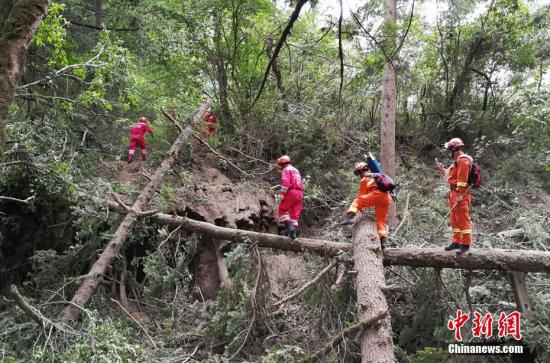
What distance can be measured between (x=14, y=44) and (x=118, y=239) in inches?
191

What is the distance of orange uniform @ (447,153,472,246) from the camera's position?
5.50m

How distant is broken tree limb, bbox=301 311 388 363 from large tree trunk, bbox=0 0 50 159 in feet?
13.1

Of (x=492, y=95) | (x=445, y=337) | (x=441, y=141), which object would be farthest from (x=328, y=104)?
(x=445, y=337)

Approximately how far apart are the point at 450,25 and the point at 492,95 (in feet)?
8.76

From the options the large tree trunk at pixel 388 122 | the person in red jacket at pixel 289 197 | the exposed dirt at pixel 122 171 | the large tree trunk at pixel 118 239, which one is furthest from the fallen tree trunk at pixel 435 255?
the large tree trunk at pixel 388 122

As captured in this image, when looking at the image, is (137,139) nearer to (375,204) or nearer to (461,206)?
(375,204)

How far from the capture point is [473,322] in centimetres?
524

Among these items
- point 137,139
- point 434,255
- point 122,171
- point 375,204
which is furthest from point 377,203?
point 137,139

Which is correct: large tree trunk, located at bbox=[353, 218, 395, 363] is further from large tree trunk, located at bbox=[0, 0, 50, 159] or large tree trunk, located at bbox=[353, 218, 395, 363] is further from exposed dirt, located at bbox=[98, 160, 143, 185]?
exposed dirt, located at bbox=[98, 160, 143, 185]

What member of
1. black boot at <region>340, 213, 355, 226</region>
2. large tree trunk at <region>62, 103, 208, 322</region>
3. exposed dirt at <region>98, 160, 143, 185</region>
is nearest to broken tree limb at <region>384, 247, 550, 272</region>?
black boot at <region>340, 213, 355, 226</region>

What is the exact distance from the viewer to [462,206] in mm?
5492

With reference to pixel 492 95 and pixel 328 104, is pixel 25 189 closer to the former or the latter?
pixel 328 104

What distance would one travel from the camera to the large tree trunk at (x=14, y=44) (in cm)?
285

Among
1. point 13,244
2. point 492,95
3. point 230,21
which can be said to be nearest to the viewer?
point 13,244
